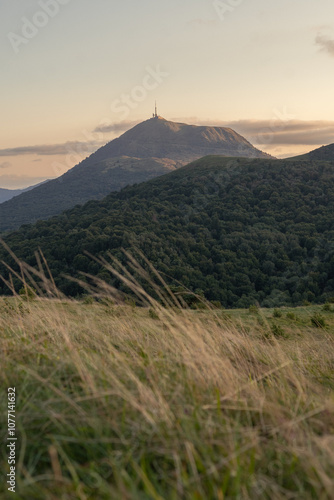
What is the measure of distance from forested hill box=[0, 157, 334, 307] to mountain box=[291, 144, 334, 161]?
1596 centimetres

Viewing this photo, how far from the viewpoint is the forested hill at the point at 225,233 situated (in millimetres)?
44438

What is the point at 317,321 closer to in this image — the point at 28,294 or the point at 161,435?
the point at 28,294

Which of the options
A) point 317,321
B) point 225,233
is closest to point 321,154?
point 225,233

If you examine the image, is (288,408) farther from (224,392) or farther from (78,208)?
(78,208)

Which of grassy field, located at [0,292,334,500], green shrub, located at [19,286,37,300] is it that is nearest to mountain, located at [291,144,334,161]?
green shrub, located at [19,286,37,300]

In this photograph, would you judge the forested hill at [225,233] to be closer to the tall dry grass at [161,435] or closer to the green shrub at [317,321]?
the green shrub at [317,321]

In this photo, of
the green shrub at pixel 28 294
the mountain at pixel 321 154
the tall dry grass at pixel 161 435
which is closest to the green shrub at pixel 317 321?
the green shrub at pixel 28 294

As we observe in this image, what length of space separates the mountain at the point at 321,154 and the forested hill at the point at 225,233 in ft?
52.4

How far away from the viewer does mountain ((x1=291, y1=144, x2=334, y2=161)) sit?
310 feet

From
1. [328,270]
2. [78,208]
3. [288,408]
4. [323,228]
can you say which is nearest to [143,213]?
[78,208]

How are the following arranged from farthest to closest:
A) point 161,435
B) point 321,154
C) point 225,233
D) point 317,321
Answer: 1. point 321,154
2. point 225,233
3. point 317,321
4. point 161,435

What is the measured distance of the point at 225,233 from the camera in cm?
6097

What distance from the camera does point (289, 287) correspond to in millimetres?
44094

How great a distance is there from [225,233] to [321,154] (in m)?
53.2
